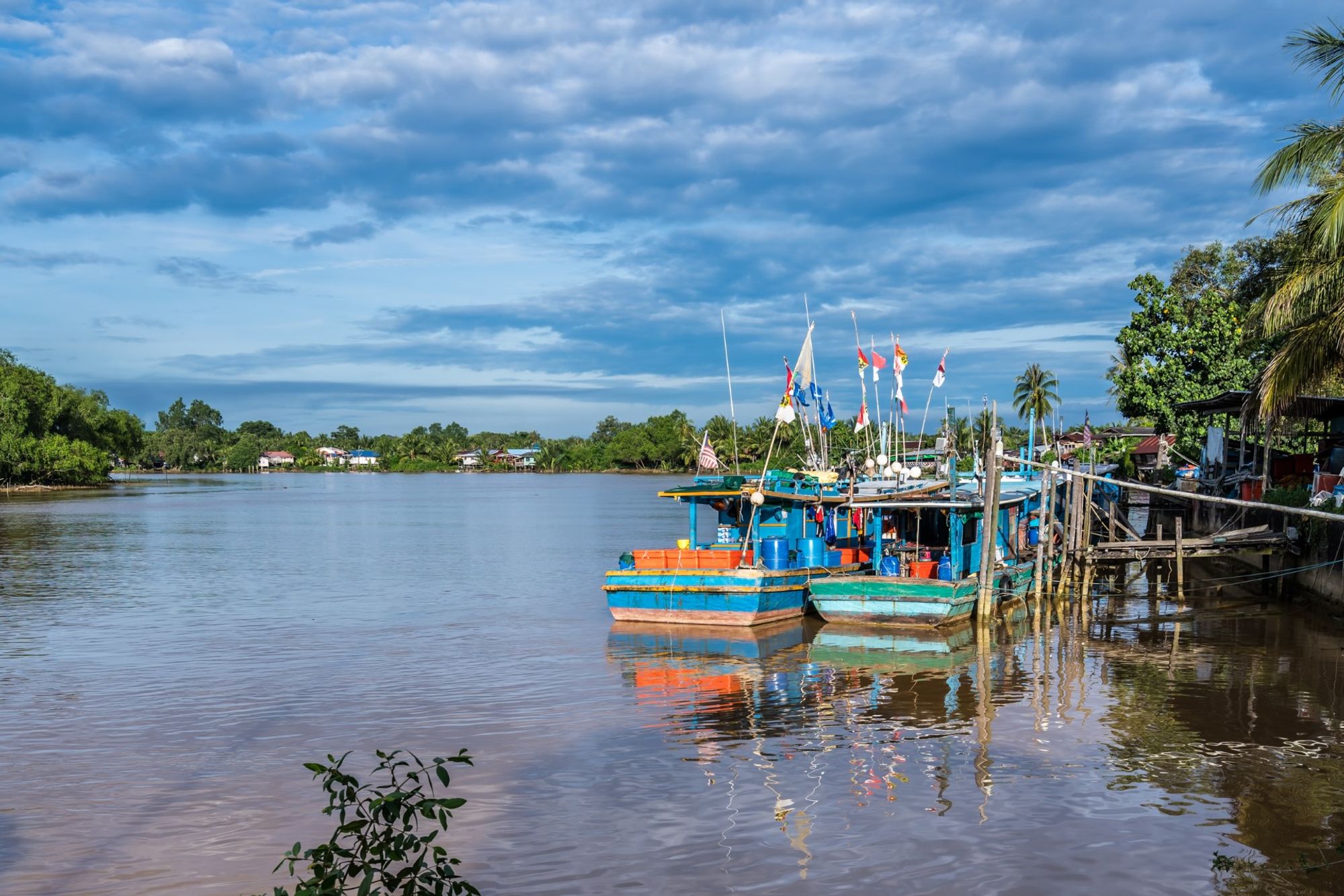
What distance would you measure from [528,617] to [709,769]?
45.0 feet

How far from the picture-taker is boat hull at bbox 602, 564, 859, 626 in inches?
840

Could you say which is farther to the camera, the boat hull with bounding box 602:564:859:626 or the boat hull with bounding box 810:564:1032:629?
the boat hull with bounding box 602:564:859:626

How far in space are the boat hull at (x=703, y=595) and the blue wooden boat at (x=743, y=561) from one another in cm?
1

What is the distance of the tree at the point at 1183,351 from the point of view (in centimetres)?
4288

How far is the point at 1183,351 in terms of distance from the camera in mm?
43625

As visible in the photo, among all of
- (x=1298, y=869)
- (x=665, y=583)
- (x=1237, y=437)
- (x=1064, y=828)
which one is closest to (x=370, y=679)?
(x=665, y=583)

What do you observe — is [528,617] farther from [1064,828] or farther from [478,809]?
[1064,828]

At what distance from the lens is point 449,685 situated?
56.6 ft

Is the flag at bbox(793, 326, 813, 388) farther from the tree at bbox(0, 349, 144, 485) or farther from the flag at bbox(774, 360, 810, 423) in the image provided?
the tree at bbox(0, 349, 144, 485)

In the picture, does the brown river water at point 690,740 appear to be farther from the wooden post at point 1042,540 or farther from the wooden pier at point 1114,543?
the wooden pier at point 1114,543

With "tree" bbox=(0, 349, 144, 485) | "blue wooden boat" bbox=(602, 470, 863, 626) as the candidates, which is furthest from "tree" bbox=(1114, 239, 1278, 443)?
"tree" bbox=(0, 349, 144, 485)

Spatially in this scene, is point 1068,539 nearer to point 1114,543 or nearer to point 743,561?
point 1114,543

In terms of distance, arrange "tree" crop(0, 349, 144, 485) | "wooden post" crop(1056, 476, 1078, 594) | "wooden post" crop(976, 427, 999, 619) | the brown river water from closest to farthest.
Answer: the brown river water → "wooden post" crop(976, 427, 999, 619) → "wooden post" crop(1056, 476, 1078, 594) → "tree" crop(0, 349, 144, 485)

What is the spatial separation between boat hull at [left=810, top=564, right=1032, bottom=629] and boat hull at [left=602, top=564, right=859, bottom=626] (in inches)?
21.6
